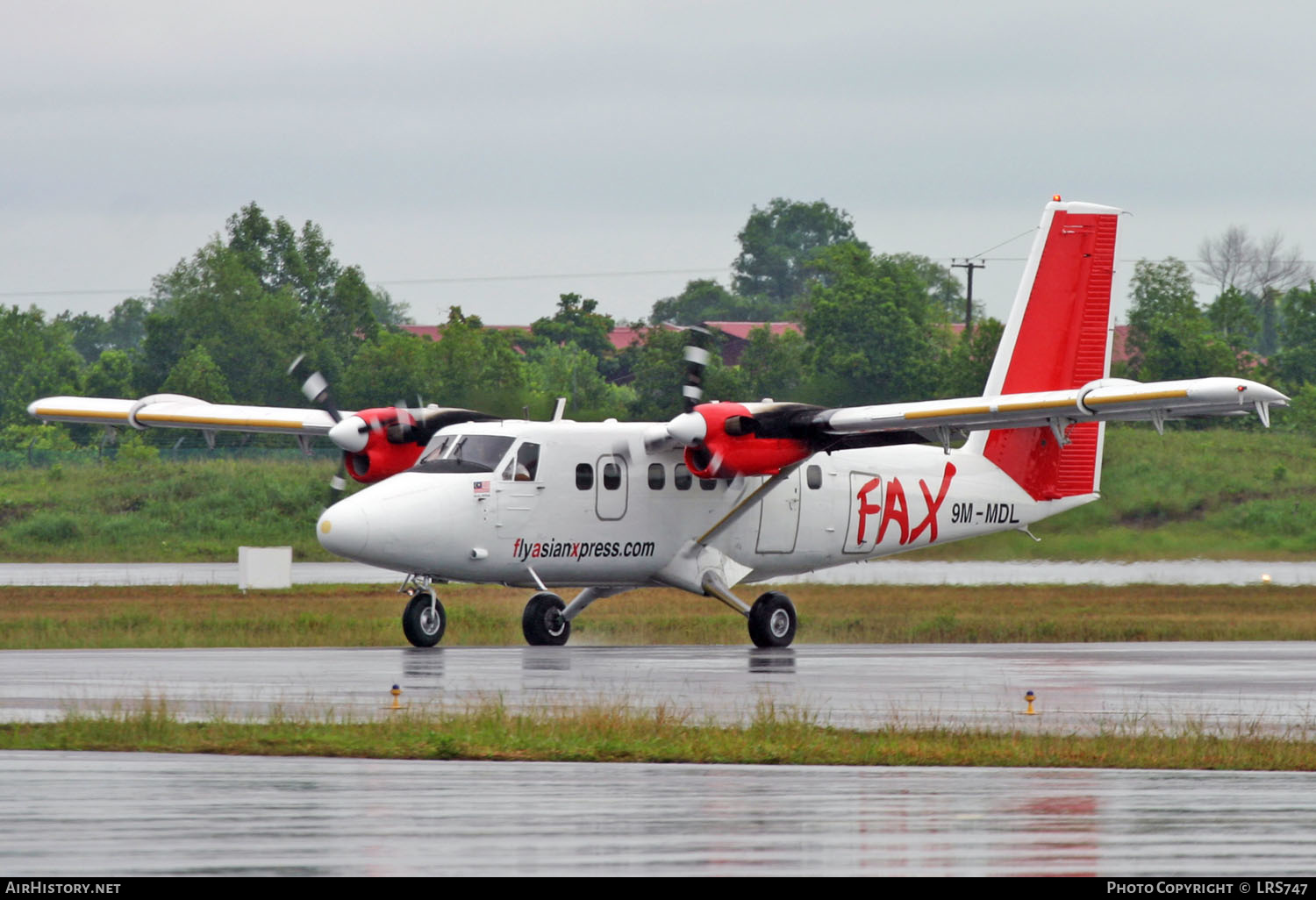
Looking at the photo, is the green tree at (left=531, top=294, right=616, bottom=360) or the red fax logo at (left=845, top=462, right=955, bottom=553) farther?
the green tree at (left=531, top=294, right=616, bottom=360)

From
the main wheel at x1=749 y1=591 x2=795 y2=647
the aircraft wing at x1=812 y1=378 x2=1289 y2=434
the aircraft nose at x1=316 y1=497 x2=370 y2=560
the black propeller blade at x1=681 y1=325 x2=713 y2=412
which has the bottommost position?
the main wheel at x1=749 y1=591 x2=795 y2=647

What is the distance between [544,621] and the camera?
88.4 ft

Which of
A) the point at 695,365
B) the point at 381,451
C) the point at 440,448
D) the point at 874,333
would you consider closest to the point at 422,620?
the point at 440,448

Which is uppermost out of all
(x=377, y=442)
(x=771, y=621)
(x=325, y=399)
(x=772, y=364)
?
(x=772, y=364)

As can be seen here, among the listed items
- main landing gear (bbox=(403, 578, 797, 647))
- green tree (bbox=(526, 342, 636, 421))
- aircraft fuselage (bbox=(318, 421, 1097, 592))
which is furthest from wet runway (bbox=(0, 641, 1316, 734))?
green tree (bbox=(526, 342, 636, 421))

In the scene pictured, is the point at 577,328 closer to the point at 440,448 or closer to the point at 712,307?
the point at 712,307

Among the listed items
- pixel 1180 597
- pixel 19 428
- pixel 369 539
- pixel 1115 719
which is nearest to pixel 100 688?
pixel 369 539

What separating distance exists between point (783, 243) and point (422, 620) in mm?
143588

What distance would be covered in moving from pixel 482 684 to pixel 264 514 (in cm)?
4148

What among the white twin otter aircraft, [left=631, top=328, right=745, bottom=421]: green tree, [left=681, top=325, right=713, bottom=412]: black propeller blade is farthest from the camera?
[left=631, top=328, right=745, bottom=421]: green tree

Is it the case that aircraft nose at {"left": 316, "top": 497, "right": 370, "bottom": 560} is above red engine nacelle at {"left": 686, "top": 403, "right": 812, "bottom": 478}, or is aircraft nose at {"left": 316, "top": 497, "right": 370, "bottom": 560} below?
below

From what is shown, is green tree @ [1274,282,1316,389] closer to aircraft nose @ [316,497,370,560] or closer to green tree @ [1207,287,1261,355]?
green tree @ [1207,287,1261,355]

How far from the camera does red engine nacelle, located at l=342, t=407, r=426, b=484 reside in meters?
28.6

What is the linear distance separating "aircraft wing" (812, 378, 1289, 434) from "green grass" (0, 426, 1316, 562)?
10.0 m
